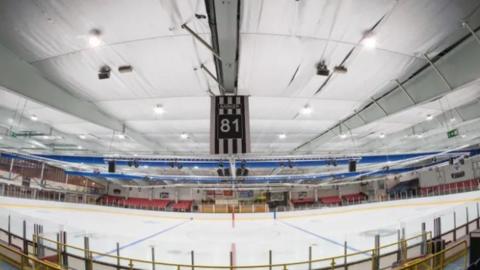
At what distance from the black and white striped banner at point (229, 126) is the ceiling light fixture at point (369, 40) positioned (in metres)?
2.42

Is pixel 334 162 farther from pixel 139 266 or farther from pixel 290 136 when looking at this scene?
pixel 139 266

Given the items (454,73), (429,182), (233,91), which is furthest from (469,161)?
(233,91)

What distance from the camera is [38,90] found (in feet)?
19.8

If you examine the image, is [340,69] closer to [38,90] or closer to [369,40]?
[369,40]

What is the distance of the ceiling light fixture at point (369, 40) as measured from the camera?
4.67 metres

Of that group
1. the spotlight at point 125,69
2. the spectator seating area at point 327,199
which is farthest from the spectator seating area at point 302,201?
the spotlight at point 125,69

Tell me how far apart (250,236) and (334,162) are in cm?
613

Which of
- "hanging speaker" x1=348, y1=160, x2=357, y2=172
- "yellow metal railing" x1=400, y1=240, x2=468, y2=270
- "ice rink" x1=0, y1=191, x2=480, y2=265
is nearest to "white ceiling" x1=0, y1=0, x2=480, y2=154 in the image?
"yellow metal railing" x1=400, y1=240, x2=468, y2=270

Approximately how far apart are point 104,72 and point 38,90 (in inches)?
64.5

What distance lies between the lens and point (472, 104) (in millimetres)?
8578

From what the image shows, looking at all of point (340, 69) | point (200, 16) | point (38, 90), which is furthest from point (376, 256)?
point (38, 90)

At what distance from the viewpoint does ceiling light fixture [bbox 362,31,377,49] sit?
4.67 m

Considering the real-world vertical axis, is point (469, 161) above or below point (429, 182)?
above

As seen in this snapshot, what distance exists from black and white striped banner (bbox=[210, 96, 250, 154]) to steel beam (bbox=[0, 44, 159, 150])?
149 inches
